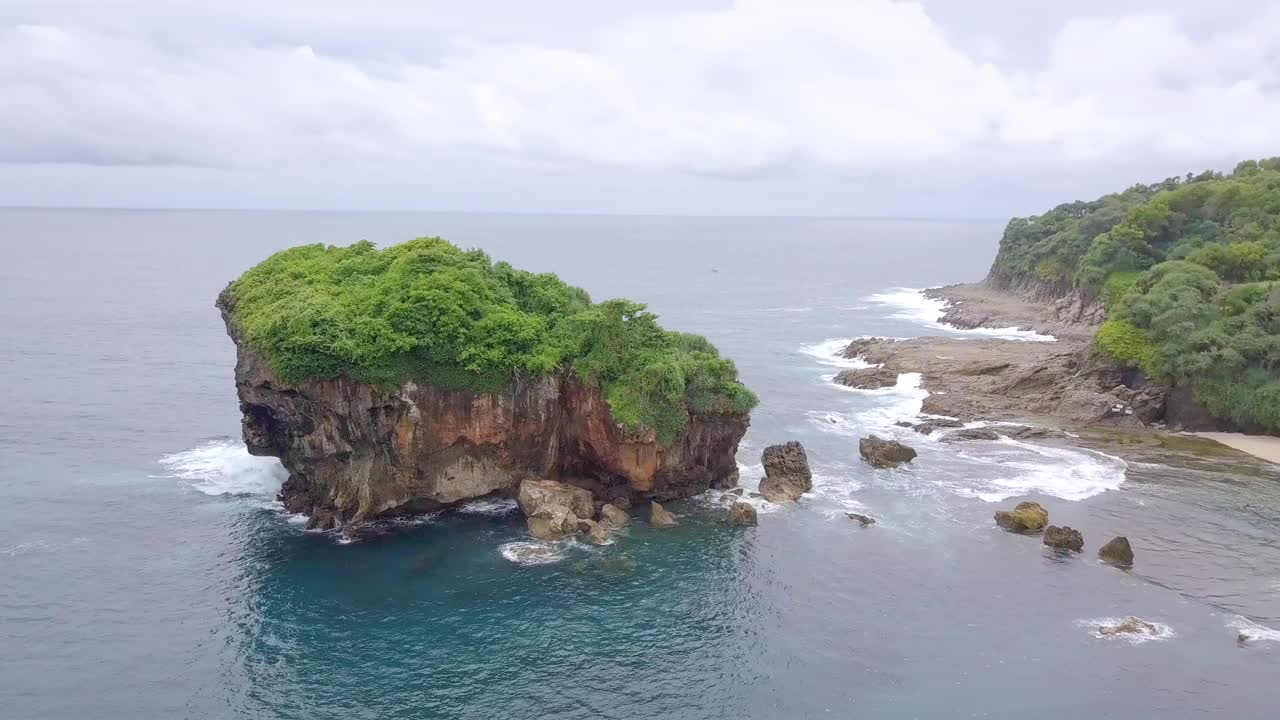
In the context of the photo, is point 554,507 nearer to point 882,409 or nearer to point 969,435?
point 969,435

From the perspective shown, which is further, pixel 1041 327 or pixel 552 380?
pixel 1041 327

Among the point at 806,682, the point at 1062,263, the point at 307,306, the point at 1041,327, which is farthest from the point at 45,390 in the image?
the point at 1062,263

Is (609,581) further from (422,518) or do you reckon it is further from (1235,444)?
(1235,444)

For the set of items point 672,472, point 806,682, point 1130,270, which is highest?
point 1130,270

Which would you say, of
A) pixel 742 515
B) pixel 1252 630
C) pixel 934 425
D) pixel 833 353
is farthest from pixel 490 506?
pixel 833 353

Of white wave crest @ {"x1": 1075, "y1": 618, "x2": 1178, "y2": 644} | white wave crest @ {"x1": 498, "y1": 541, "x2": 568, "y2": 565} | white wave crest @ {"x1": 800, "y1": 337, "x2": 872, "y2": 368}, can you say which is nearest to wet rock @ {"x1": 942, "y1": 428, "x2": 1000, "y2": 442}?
white wave crest @ {"x1": 800, "y1": 337, "x2": 872, "y2": 368}

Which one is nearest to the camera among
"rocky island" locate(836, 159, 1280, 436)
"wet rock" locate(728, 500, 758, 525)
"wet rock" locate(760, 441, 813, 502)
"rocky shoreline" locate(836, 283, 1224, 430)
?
"wet rock" locate(728, 500, 758, 525)

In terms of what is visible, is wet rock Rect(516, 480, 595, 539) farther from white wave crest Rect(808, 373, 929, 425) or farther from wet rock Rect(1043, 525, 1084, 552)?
white wave crest Rect(808, 373, 929, 425)
